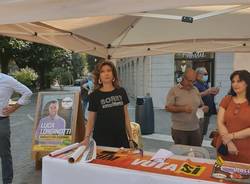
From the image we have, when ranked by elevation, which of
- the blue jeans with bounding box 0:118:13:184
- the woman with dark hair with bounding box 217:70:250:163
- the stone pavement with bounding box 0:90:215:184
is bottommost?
the stone pavement with bounding box 0:90:215:184

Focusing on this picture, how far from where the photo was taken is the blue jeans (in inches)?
189

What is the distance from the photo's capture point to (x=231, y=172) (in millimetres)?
2850

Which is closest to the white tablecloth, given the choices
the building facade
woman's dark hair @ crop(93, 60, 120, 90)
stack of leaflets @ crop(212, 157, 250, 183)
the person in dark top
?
stack of leaflets @ crop(212, 157, 250, 183)

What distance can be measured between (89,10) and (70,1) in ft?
0.56

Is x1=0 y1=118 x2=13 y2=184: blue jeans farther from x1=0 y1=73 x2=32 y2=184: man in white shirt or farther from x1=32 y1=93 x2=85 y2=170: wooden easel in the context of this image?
x1=32 y1=93 x2=85 y2=170: wooden easel

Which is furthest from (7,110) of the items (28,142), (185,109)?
(28,142)

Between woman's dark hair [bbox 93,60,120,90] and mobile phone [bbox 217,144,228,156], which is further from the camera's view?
woman's dark hair [bbox 93,60,120,90]

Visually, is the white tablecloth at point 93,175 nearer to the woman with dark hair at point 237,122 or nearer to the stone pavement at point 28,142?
the woman with dark hair at point 237,122

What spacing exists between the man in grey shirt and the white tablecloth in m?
2.46

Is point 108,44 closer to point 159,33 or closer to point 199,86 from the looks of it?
point 159,33

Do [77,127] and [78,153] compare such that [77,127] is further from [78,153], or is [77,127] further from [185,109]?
[78,153]

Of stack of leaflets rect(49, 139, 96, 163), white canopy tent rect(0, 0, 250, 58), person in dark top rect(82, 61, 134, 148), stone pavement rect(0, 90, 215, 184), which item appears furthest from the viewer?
stone pavement rect(0, 90, 215, 184)

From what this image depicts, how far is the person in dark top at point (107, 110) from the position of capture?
13.3ft

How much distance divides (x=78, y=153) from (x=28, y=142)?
22.5ft
